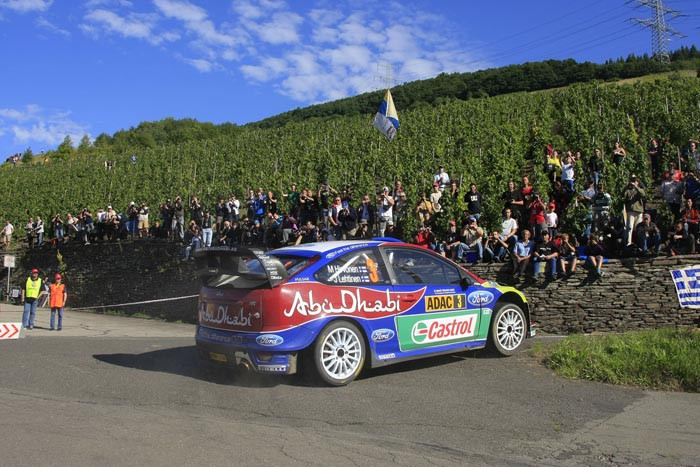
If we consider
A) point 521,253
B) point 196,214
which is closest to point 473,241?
point 521,253

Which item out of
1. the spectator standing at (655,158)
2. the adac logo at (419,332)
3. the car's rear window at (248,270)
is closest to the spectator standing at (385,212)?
the spectator standing at (655,158)

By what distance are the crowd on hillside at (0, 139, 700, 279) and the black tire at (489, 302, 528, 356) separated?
4.30m

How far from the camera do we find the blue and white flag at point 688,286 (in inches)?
446

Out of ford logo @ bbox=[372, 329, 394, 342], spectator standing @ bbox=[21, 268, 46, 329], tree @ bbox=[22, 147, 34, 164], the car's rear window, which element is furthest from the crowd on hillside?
tree @ bbox=[22, 147, 34, 164]

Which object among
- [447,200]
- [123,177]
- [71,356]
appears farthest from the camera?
[123,177]

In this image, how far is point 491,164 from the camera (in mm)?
21531

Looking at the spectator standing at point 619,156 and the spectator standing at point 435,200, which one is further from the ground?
the spectator standing at point 619,156

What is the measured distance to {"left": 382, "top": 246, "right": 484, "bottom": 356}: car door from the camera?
25.1ft

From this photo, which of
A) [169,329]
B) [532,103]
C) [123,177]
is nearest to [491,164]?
[169,329]

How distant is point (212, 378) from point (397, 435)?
3.17 m

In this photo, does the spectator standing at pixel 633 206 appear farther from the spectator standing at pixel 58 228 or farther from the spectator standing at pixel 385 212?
the spectator standing at pixel 58 228

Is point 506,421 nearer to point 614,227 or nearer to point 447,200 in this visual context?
point 614,227

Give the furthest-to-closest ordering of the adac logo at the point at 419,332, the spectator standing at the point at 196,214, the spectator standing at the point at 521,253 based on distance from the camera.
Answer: the spectator standing at the point at 196,214 < the spectator standing at the point at 521,253 < the adac logo at the point at 419,332

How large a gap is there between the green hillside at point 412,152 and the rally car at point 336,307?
909 centimetres
